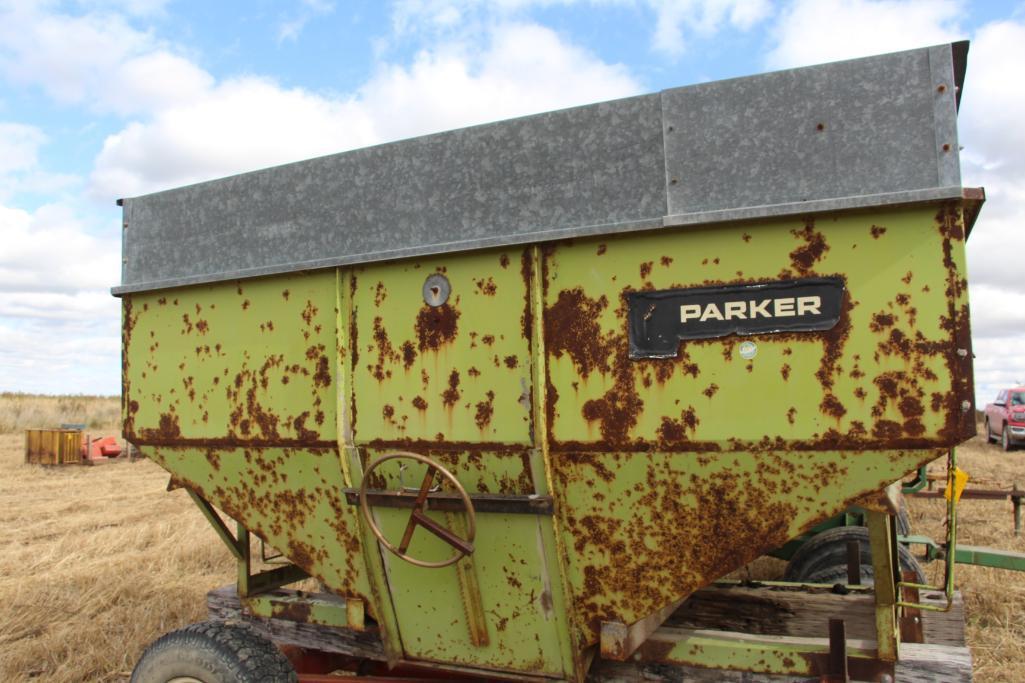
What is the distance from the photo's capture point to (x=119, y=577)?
5.70 m

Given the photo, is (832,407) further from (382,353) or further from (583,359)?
(382,353)

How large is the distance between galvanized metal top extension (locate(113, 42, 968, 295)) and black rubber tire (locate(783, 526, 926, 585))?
272 cm

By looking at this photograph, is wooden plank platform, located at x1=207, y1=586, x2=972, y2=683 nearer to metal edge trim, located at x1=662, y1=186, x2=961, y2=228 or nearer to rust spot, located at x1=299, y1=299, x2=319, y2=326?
rust spot, located at x1=299, y1=299, x2=319, y2=326

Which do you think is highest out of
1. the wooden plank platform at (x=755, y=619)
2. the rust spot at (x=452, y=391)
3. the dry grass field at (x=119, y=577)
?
the rust spot at (x=452, y=391)

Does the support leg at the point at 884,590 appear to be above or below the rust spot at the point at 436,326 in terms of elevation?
below

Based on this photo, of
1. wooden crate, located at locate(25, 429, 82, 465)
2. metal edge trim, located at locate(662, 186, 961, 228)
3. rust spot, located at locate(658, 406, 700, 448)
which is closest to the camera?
metal edge trim, located at locate(662, 186, 961, 228)

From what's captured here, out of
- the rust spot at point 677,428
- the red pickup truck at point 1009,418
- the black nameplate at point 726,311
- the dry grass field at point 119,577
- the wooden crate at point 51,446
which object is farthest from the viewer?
the red pickup truck at point 1009,418

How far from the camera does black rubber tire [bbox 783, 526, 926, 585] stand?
4.18 metres

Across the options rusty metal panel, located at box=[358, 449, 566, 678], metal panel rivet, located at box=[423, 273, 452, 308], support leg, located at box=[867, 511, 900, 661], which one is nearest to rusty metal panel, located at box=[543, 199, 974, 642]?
rusty metal panel, located at box=[358, 449, 566, 678]

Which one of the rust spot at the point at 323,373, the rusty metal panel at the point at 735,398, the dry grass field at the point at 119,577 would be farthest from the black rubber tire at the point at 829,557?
the rust spot at the point at 323,373

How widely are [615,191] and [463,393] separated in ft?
2.80

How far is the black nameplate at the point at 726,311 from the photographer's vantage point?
2.23 m

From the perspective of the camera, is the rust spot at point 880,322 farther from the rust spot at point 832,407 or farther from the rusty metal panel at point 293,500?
the rusty metal panel at point 293,500

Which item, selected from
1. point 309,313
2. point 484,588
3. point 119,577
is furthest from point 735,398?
point 119,577
